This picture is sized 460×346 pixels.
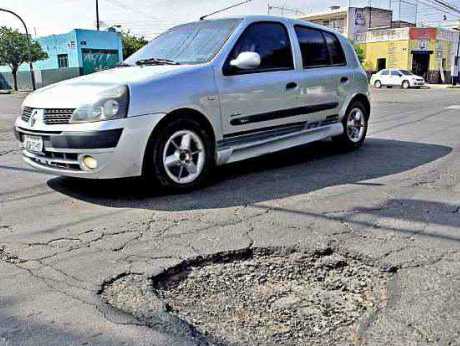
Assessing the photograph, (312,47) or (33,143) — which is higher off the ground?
(312,47)

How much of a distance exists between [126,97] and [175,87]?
0.52 metres

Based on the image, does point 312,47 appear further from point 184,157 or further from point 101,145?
point 101,145

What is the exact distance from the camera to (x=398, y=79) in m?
36.3

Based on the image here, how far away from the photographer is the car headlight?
4.27 metres

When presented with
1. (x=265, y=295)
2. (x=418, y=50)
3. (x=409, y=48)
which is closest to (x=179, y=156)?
(x=265, y=295)

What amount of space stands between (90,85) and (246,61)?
1581 mm

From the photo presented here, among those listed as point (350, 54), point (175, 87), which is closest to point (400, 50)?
point (350, 54)

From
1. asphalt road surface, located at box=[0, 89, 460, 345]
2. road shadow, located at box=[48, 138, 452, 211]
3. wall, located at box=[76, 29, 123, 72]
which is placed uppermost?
wall, located at box=[76, 29, 123, 72]

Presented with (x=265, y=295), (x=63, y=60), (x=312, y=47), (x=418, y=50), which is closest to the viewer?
(x=265, y=295)

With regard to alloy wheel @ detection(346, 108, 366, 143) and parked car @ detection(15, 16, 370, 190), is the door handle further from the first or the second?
alloy wheel @ detection(346, 108, 366, 143)

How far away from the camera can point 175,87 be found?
4582 millimetres

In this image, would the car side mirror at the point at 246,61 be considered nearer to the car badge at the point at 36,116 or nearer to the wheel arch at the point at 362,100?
the car badge at the point at 36,116

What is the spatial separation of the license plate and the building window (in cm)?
4124

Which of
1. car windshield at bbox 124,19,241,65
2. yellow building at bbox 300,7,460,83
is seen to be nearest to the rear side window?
car windshield at bbox 124,19,241,65
